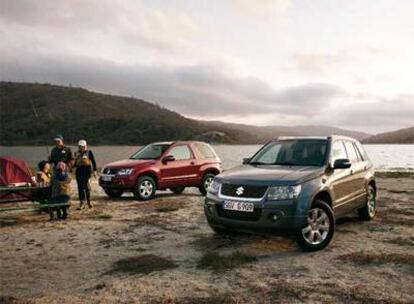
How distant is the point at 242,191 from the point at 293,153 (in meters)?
1.80

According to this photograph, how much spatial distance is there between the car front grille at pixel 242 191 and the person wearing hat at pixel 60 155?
6.11m

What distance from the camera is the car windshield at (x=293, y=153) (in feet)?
27.4

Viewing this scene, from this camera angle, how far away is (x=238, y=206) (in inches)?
287

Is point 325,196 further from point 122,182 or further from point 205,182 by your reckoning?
point 205,182

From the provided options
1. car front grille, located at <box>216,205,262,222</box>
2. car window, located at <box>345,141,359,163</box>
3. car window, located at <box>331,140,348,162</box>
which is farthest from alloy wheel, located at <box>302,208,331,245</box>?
car window, located at <box>345,141,359,163</box>

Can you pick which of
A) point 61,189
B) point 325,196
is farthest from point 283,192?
point 61,189

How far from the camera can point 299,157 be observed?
8.52 m

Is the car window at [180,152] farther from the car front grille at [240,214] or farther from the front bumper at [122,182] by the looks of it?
the car front grille at [240,214]

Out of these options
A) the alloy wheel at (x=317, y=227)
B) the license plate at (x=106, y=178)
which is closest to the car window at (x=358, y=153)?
the alloy wheel at (x=317, y=227)

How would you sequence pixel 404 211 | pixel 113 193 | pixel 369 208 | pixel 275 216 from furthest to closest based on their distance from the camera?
pixel 113 193 → pixel 404 211 → pixel 369 208 → pixel 275 216

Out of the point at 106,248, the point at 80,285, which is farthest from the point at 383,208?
the point at 80,285

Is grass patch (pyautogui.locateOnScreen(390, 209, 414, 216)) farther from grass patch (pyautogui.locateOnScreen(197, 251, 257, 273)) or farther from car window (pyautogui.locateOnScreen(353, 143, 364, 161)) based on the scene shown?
grass patch (pyautogui.locateOnScreen(197, 251, 257, 273))

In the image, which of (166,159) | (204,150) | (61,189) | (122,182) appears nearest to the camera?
(61,189)

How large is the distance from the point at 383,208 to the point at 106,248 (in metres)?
8.04
